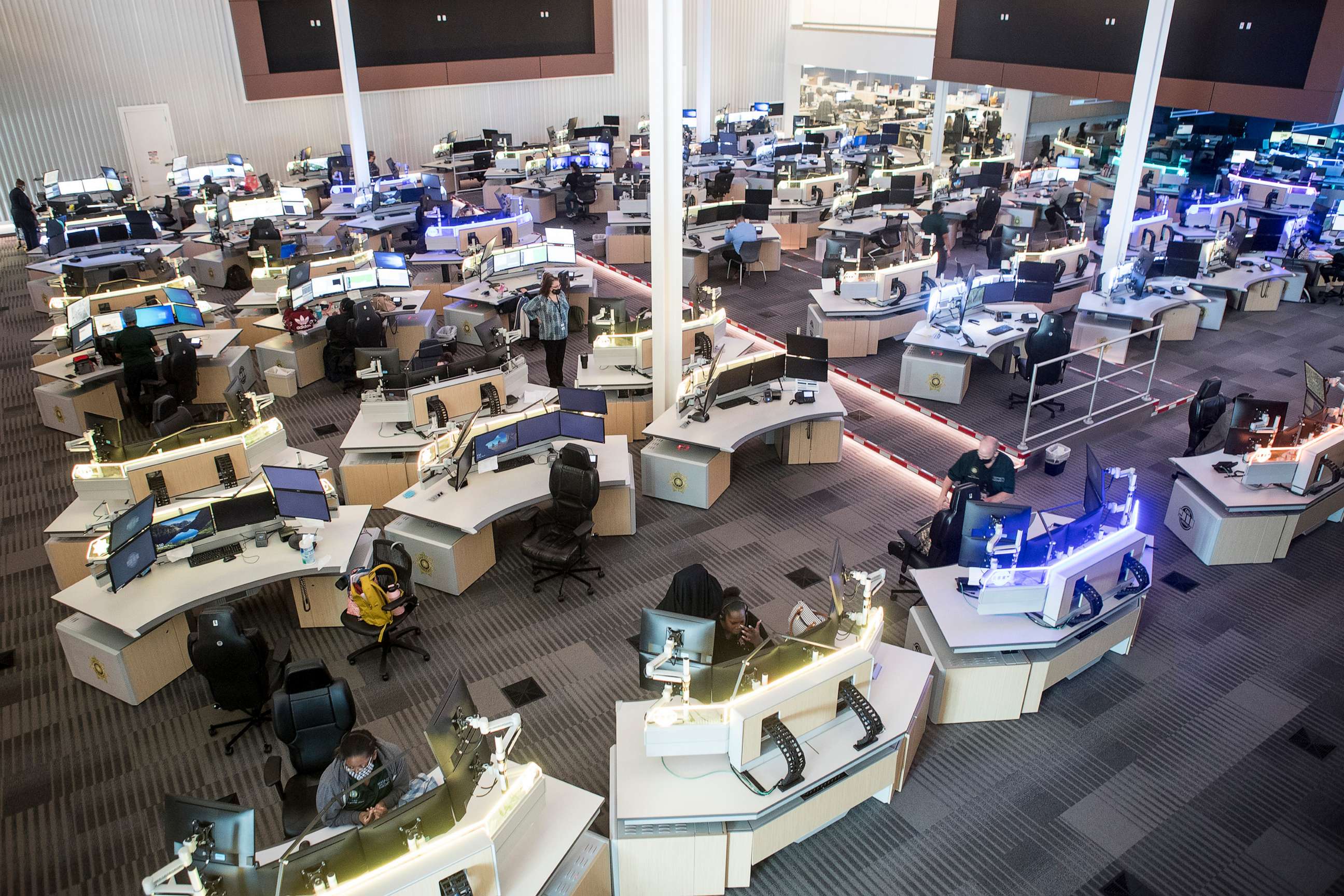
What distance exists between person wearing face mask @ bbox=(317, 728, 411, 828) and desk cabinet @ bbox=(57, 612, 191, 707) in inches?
95.3

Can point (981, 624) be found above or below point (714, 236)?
below

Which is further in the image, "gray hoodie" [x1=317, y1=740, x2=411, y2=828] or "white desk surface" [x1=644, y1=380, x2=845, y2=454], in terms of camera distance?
"white desk surface" [x1=644, y1=380, x2=845, y2=454]

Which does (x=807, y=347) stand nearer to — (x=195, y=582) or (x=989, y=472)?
(x=989, y=472)

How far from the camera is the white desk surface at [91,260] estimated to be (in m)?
13.7

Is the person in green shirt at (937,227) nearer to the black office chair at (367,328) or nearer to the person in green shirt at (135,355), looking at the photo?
the black office chair at (367,328)

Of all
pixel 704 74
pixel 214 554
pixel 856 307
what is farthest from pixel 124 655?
pixel 704 74

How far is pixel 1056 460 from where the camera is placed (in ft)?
30.5

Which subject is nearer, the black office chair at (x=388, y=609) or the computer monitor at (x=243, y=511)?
the black office chair at (x=388, y=609)

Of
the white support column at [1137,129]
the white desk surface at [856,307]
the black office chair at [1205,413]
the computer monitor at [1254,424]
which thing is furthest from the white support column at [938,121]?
the computer monitor at [1254,424]

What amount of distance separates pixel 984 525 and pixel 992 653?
0.94 metres

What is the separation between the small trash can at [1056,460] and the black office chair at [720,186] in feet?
34.5

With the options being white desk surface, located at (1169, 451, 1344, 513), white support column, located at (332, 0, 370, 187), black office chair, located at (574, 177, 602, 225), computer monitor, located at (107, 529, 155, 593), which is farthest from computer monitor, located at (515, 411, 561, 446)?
black office chair, located at (574, 177, 602, 225)

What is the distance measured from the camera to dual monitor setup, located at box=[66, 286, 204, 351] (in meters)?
10.3

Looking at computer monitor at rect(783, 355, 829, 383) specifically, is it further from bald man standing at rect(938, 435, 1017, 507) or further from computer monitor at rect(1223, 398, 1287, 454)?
computer monitor at rect(1223, 398, 1287, 454)
